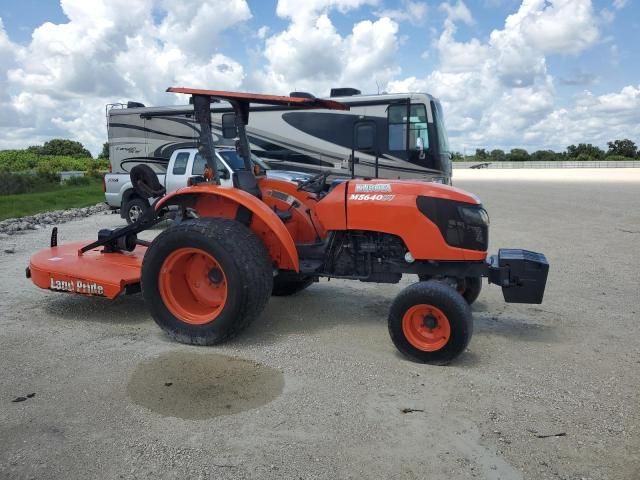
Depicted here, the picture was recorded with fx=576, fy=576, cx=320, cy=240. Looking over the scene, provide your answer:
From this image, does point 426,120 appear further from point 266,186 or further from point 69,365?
point 69,365

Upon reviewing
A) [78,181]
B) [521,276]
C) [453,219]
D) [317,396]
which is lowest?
[317,396]

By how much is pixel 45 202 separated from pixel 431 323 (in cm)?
1816

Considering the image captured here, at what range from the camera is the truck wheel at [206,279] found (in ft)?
15.1

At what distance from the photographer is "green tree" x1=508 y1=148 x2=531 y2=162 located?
73.1 meters

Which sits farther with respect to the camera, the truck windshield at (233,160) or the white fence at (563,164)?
the white fence at (563,164)

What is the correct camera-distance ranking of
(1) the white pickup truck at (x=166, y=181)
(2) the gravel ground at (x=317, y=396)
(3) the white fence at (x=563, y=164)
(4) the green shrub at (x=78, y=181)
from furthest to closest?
(3) the white fence at (x=563, y=164)
(4) the green shrub at (x=78, y=181)
(1) the white pickup truck at (x=166, y=181)
(2) the gravel ground at (x=317, y=396)

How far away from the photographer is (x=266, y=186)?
215 inches

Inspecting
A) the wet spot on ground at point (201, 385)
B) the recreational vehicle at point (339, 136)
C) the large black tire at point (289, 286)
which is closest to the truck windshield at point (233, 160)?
the large black tire at point (289, 286)

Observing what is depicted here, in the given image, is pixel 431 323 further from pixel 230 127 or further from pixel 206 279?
pixel 230 127

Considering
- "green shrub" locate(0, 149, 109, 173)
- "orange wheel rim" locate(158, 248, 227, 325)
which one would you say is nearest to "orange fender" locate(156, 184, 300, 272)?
"orange wheel rim" locate(158, 248, 227, 325)

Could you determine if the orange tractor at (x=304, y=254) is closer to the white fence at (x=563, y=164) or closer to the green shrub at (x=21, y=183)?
the green shrub at (x=21, y=183)

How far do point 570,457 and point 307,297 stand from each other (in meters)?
3.69

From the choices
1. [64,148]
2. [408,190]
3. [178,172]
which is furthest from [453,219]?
[64,148]

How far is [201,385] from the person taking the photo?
13.0 ft
